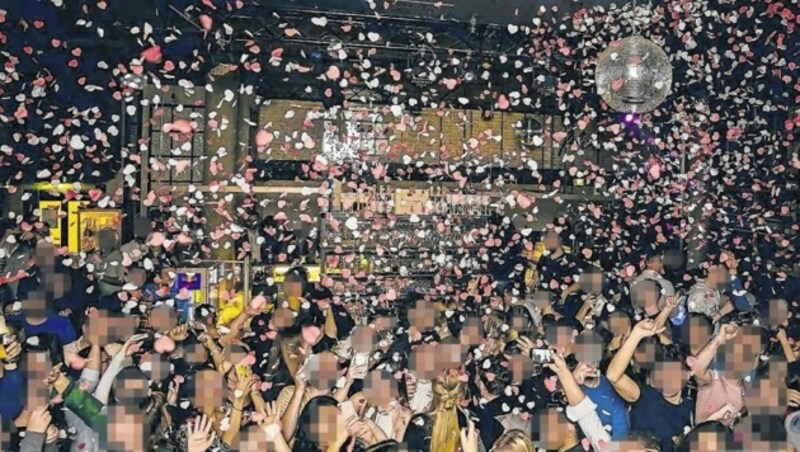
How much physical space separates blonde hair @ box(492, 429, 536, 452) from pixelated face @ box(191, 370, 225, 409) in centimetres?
80

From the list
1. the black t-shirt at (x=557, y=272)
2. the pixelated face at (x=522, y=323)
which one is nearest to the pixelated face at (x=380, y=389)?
the pixelated face at (x=522, y=323)

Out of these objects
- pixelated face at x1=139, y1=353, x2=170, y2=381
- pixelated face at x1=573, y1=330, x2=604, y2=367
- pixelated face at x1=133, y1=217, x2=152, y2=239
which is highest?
pixelated face at x1=133, y1=217, x2=152, y2=239

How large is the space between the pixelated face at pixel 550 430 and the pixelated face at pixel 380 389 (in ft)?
1.44

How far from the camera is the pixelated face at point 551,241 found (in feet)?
13.5

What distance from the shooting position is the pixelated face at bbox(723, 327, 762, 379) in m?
2.76

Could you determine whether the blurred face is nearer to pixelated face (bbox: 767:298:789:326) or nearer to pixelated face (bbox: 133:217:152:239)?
pixelated face (bbox: 767:298:789:326)

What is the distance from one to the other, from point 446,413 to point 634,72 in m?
1.21

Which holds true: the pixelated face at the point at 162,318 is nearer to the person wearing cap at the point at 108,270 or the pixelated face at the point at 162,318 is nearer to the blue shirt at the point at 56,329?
the blue shirt at the point at 56,329

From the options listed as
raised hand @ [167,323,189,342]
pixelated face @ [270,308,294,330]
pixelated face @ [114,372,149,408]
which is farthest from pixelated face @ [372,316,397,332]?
pixelated face @ [114,372,149,408]

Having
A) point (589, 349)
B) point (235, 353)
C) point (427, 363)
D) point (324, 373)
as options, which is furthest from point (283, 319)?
point (589, 349)

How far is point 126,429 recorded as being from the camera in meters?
2.17

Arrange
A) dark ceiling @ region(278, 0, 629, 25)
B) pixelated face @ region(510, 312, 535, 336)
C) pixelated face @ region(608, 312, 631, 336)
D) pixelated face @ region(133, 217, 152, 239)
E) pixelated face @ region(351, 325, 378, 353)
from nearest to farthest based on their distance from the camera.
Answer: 1. pixelated face @ region(351, 325, 378, 353)
2. pixelated face @ region(608, 312, 631, 336)
3. pixelated face @ region(510, 312, 535, 336)
4. pixelated face @ region(133, 217, 152, 239)
5. dark ceiling @ region(278, 0, 629, 25)

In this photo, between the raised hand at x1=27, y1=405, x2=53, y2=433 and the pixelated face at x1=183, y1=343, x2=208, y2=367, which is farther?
the pixelated face at x1=183, y1=343, x2=208, y2=367

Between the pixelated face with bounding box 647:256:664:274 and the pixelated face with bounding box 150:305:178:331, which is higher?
the pixelated face with bounding box 647:256:664:274
